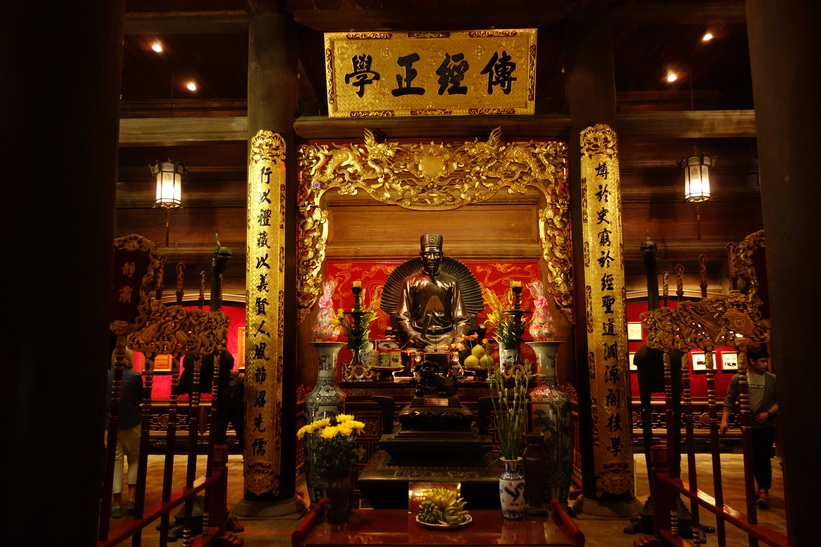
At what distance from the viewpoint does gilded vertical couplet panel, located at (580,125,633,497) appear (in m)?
4.48

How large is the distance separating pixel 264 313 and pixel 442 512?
239cm

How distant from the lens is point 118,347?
234 cm

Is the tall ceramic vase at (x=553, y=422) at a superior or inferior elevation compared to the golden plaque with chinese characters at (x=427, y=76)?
inferior

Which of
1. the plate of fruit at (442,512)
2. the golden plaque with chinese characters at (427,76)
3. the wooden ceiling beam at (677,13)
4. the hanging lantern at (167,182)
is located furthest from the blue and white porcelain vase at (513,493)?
the hanging lantern at (167,182)

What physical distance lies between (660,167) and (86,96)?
265 inches

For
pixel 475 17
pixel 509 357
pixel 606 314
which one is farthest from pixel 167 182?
pixel 606 314

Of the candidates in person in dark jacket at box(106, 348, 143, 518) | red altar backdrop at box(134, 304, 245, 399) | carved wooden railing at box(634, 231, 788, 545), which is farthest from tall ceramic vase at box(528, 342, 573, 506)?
red altar backdrop at box(134, 304, 245, 399)

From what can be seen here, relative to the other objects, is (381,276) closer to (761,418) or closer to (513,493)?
(761,418)

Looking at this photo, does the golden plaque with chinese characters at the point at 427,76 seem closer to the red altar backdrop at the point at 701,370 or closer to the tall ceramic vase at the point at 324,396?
the tall ceramic vase at the point at 324,396

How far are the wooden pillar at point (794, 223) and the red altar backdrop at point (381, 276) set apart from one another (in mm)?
5337

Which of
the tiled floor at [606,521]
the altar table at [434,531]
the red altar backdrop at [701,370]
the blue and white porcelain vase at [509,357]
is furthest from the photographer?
the red altar backdrop at [701,370]

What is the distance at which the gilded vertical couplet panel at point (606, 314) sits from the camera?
448 cm

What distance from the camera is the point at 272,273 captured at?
4.66 metres

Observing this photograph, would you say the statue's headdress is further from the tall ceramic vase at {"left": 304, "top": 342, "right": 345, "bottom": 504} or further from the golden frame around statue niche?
the tall ceramic vase at {"left": 304, "top": 342, "right": 345, "bottom": 504}
